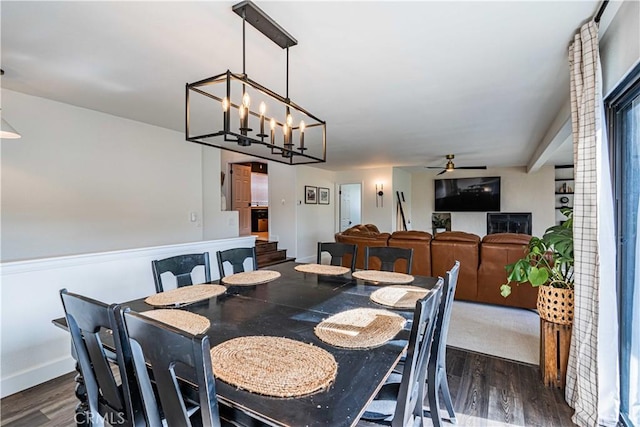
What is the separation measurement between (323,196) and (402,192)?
2262 mm

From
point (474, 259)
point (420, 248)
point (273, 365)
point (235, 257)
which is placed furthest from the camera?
point (420, 248)

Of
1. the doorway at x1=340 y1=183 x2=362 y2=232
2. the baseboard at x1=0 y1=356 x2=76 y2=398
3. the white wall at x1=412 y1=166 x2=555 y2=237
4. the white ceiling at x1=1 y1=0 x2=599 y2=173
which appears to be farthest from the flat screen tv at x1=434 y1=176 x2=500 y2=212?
the baseboard at x1=0 y1=356 x2=76 y2=398

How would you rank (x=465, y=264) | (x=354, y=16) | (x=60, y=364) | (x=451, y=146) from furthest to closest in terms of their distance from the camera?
(x=451, y=146), (x=465, y=264), (x=60, y=364), (x=354, y=16)

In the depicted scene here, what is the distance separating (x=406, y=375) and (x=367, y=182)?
7.16 metres

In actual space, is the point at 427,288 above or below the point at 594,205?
below

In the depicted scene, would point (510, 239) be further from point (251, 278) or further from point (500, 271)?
point (251, 278)

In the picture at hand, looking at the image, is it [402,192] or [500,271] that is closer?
[500,271]

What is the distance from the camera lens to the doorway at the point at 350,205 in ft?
28.9

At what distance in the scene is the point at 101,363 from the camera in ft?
4.10

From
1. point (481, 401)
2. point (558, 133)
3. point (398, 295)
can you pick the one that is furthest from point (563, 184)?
point (398, 295)

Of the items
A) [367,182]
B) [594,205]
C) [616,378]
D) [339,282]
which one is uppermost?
[367,182]

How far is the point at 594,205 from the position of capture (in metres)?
1.81

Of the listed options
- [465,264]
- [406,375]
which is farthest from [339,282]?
[465,264]

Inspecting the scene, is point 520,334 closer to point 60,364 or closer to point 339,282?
point 339,282
